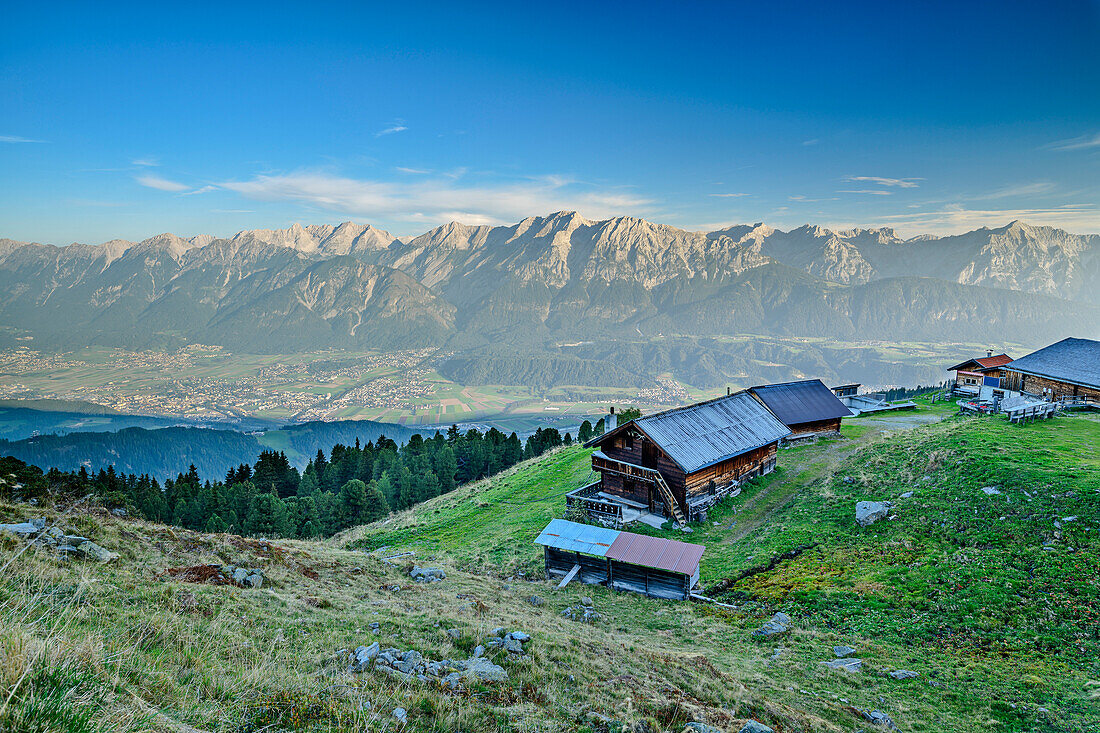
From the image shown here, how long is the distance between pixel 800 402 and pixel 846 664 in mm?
32963

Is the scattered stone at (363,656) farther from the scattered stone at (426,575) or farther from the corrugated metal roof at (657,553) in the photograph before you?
the corrugated metal roof at (657,553)

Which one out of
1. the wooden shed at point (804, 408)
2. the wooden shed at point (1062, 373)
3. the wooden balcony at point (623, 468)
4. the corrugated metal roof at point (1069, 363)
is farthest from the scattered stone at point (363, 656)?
the wooden shed at point (1062, 373)

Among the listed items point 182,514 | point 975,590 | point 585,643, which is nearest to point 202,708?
point 585,643

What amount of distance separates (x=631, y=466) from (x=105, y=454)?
23326 cm

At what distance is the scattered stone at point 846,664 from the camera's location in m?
15.4

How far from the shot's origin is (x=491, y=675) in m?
10.9

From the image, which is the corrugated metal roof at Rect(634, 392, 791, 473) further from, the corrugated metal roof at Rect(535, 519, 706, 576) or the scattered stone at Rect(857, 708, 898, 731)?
the scattered stone at Rect(857, 708, 898, 731)

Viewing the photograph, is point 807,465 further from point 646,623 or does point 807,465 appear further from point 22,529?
point 22,529

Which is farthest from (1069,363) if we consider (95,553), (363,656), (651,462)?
(95,553)

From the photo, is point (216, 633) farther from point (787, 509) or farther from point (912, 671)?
point (787, 509)

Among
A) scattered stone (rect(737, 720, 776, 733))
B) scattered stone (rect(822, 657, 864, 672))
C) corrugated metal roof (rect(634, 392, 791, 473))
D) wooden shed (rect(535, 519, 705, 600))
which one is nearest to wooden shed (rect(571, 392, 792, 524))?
corrugated metal roof (rect(634, 392, 791, 473))

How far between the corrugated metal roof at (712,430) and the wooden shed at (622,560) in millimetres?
7816

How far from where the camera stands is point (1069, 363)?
43844 millimetres

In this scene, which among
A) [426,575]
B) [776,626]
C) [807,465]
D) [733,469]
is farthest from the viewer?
[807,465]
